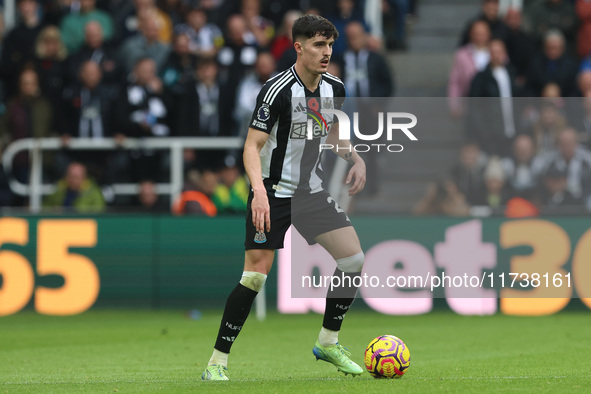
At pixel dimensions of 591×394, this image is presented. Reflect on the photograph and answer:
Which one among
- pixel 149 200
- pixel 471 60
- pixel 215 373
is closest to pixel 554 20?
pixel 471 60

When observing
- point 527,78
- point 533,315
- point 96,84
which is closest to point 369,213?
point 533,315

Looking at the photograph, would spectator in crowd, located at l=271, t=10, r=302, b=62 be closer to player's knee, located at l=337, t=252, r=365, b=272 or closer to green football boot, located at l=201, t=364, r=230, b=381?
player's knee, located at l=337, t=252, r=365, b=272

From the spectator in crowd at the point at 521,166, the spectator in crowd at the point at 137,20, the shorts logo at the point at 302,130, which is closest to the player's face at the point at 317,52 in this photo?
the shorts logo at the point at 302,130

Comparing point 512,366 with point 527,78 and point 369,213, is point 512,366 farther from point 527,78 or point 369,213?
point 527,78

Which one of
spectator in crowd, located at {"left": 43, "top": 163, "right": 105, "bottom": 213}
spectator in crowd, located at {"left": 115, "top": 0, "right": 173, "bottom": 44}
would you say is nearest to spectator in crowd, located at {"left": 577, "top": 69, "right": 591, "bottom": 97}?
spectator in crowd, located at {"left": 115, "top": 0, "right": 173, "bottom": 44}

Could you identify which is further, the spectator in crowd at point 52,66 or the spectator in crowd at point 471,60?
the spectator in crowd at point 52,66

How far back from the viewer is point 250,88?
14109mm

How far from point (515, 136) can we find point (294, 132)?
19.3ft

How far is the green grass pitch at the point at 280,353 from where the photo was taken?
706 cm

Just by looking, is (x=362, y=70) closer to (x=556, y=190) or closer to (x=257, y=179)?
(x=556, y=190)

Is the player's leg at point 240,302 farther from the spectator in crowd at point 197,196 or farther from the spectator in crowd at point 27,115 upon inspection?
the spectator in crowd at point 27,115

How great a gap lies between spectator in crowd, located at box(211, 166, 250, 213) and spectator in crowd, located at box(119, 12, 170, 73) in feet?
7.21

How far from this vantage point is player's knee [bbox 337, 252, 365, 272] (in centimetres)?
745

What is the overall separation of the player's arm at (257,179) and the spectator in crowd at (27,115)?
7827 mm
